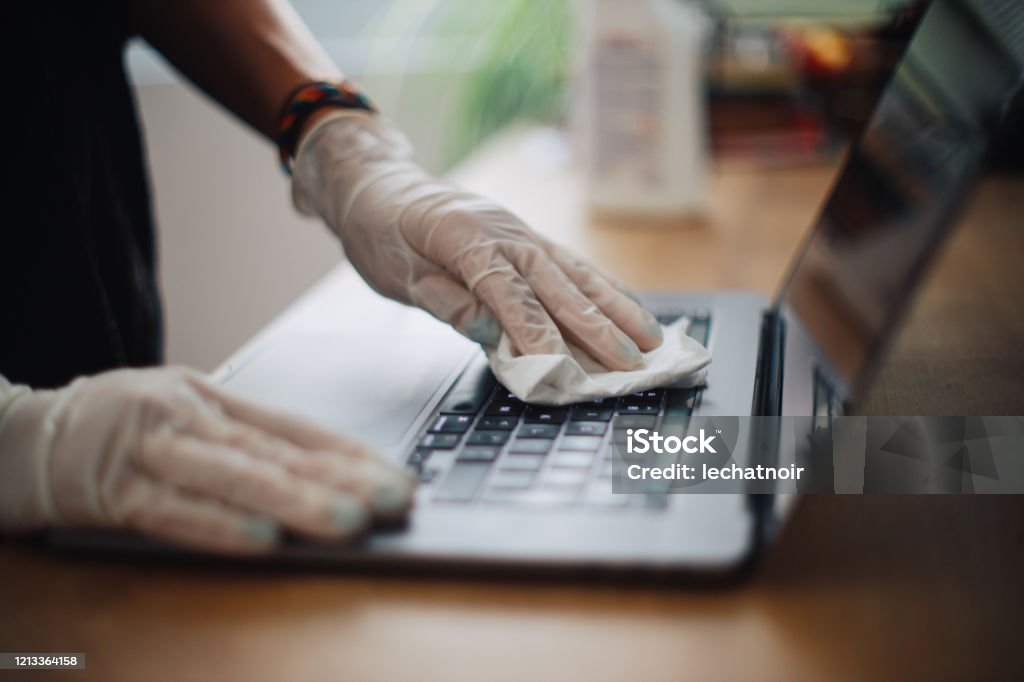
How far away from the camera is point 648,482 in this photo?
1.62 ft

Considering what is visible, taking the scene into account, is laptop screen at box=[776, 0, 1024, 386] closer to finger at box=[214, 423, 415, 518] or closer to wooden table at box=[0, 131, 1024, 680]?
wooden table at box=[0, 131, 1024, 680]

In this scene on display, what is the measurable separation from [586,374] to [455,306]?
0.15 metres

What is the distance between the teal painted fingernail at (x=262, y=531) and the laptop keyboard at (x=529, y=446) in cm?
9

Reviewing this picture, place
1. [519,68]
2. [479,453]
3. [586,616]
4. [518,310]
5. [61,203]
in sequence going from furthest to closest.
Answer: [519,68] < [61,203] < [518,310] < [479,453] < [586,616]

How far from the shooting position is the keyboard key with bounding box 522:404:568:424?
580 millimetres

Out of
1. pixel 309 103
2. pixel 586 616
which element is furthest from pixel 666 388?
pixel 309 103

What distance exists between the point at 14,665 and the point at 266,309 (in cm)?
206

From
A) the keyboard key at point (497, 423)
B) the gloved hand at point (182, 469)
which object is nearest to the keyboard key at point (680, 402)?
the keyboard key at point (497, 423)

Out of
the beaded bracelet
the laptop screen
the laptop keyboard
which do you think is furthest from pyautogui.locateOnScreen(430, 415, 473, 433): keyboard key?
the beaded bracelet

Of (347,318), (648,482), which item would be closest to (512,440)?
(648,482)

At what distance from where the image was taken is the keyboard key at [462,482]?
1.61 ft

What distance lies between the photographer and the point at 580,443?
545 mm

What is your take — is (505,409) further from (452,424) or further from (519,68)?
(519,68)

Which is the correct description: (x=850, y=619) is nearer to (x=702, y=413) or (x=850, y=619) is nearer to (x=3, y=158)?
(x=702, y=413)
